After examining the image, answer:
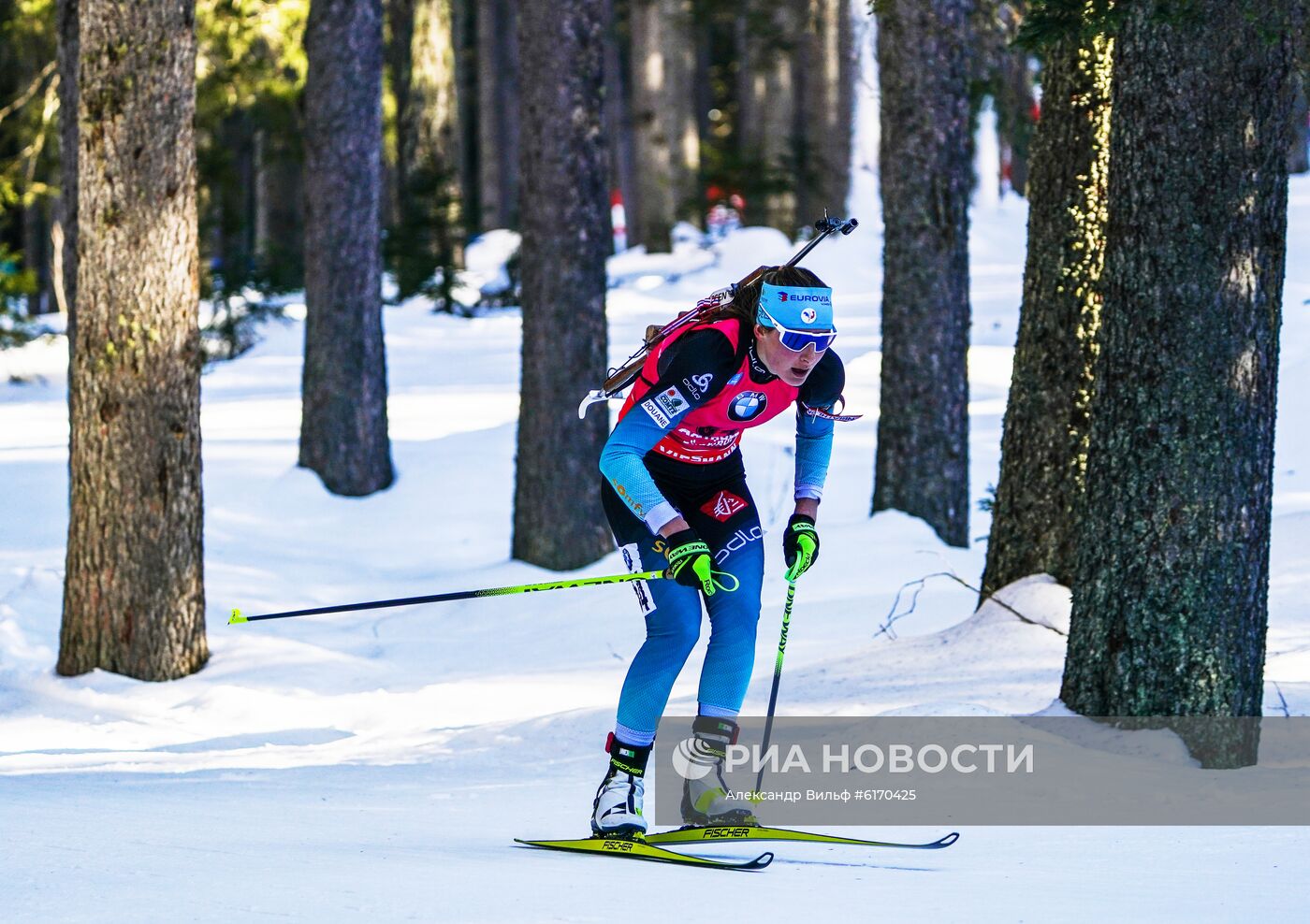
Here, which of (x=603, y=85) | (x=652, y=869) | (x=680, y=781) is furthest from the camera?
(x=603, y=85)

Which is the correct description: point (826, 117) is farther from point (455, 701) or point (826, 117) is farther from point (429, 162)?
point (455, 701)

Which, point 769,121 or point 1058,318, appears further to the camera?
point 769,121

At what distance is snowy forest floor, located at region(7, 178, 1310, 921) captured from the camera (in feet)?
15.2

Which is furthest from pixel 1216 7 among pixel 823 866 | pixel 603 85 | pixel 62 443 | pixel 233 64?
pixel 233 64

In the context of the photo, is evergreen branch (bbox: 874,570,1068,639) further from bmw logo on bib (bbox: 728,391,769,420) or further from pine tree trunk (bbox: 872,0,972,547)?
bmw logo on bib (bbox: 728,391,769,420)

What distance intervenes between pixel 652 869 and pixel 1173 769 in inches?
95.4

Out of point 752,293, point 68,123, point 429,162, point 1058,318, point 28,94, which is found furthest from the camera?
point 429,162

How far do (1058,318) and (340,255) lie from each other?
9061 mm

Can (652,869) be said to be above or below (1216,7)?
below

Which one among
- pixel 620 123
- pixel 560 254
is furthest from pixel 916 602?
pixel 620 123

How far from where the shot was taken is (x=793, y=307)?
5266 millimetres

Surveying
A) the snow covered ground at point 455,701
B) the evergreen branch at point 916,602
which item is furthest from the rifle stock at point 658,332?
the evergreen branch at point 916,602

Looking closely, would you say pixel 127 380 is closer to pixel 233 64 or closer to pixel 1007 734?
pixel 1007 734

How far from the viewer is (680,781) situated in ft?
23.6
